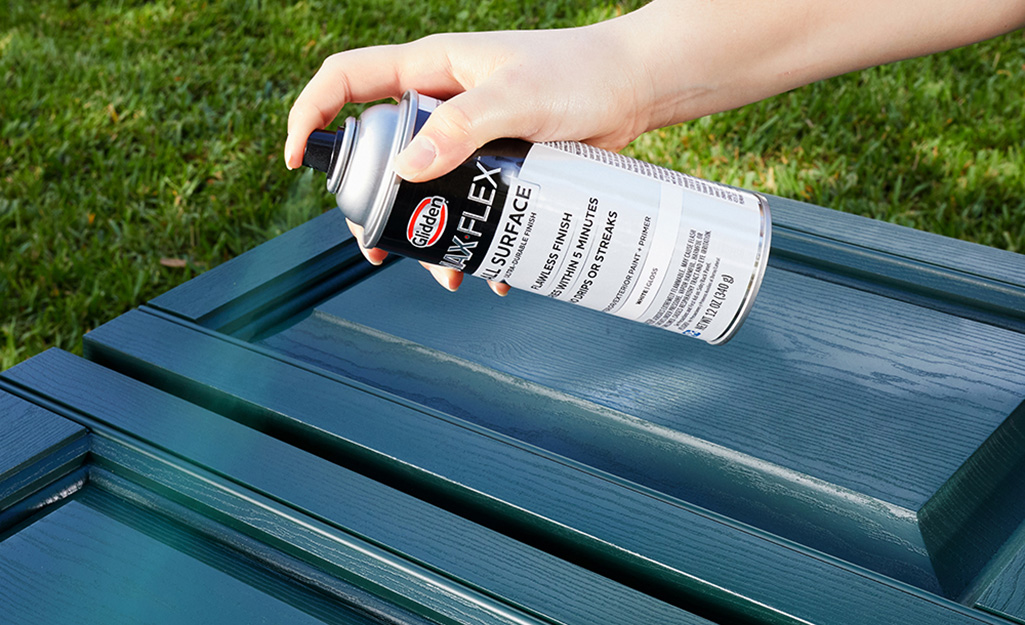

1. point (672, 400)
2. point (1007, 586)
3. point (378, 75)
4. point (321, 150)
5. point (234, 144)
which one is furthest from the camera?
point (234, 144)

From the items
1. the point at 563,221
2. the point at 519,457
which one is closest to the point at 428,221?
the point at 563,221

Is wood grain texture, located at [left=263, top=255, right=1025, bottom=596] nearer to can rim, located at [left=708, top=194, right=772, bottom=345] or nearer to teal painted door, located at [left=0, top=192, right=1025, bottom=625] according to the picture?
teal painted door, located at [left=0, top=192, right=1025, bottom=625]

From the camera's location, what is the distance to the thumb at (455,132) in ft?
2.73

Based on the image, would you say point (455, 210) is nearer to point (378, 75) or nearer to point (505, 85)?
point (505, 85)

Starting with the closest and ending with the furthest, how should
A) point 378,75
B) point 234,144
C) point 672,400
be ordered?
point 672,400 → point 378,75 → point 234,144

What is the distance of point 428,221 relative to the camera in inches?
34.2

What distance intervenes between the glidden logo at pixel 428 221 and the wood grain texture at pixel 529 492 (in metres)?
0.24

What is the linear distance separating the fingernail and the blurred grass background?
1.61m

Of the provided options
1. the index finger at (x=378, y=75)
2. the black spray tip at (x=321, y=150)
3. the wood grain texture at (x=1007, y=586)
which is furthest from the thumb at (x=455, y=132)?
the wood grain texture at (x=1007, y=586)

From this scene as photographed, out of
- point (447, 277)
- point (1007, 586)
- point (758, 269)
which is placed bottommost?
point (1007, 586)

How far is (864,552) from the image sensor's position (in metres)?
0.89

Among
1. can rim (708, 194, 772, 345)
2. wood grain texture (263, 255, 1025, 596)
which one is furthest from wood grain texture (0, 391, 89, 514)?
can rim (708, 194, 772, 345)

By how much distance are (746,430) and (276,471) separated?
0.54 metres

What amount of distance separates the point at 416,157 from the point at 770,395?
0.55 meters
